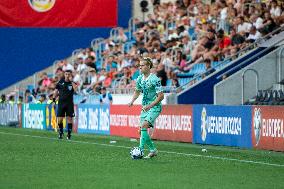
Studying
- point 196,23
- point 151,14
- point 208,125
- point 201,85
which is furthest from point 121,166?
point 151,14

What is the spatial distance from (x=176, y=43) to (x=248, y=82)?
5.26 metres

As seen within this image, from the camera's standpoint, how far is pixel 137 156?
62.4 feet

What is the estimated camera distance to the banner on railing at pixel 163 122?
2684 cm

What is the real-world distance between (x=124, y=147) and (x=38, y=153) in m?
3.37

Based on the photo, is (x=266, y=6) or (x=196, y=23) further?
(x=196, y=23)

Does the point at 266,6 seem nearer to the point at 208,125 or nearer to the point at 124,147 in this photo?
the point at 208,125

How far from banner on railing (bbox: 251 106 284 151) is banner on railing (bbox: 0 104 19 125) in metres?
20.7

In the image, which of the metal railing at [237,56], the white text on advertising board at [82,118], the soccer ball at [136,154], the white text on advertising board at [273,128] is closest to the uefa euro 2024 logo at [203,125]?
the white text on advertising board at [273,128]

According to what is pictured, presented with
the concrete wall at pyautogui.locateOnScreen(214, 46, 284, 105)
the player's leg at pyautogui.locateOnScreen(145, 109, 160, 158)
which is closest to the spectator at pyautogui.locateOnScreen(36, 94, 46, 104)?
the concrete wall at pyautogui.locateOnScreen(214, 46, 284, 105)

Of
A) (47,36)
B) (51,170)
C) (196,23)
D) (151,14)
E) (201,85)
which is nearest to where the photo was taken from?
(51,170)

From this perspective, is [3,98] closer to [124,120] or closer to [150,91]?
[124,120]

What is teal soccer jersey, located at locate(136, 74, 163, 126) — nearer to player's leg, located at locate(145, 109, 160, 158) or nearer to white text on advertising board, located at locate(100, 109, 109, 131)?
player's leg, located at locate(145, 109, 160, 158)

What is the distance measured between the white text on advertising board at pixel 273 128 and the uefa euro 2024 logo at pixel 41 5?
12207 millimetres

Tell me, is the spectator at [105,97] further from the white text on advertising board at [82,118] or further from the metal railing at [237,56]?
the metal railing at [237,56]
